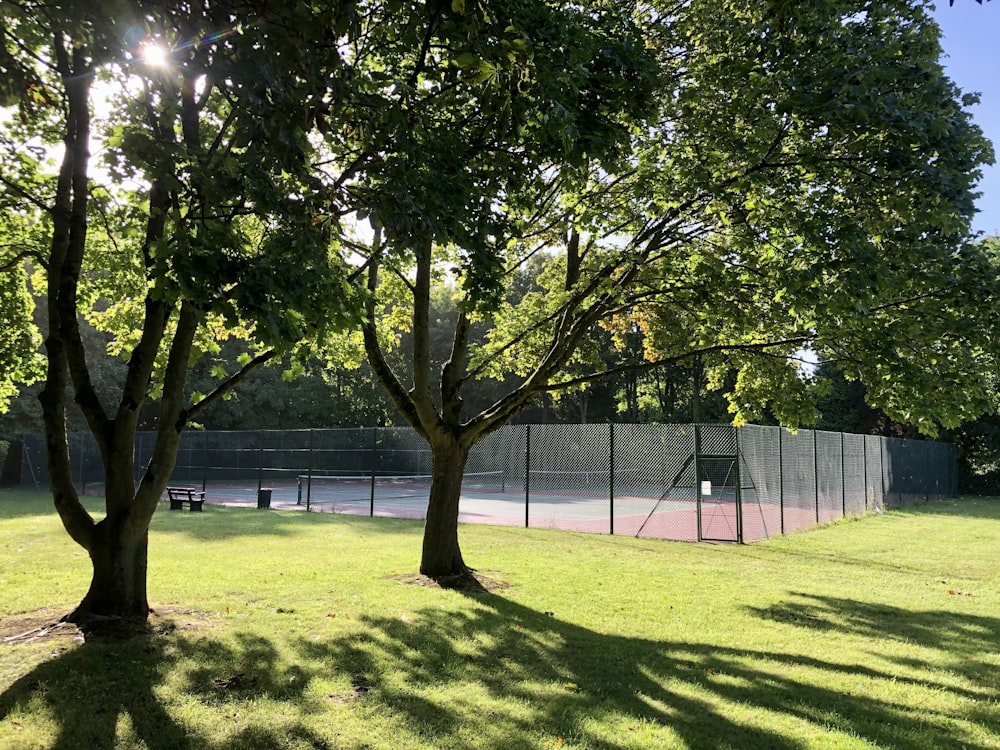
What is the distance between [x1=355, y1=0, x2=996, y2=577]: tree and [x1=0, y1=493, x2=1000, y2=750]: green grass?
2.22m

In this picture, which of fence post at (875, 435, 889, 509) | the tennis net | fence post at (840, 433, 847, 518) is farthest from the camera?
the tennis net

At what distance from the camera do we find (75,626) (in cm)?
635

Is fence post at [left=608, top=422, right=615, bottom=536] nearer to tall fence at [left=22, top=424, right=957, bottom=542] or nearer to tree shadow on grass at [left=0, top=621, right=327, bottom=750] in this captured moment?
tall fence at [left=22, top=424, right=957, bottom=542]

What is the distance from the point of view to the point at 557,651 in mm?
6355

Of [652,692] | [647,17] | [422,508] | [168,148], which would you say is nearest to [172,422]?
[168,148]

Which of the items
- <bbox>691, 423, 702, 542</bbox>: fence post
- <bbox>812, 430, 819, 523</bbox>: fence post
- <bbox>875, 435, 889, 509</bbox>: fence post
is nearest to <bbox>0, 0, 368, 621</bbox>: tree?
<bbox>691, 423, 702, 542</bbox>: fence post

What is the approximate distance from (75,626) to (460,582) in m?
4.50

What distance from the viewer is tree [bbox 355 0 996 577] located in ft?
18.0

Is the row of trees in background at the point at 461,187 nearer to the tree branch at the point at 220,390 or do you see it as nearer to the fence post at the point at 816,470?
the tree branch at the point at 220,390

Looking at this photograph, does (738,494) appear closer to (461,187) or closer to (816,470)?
(816,470)

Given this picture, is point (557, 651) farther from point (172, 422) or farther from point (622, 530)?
point (622, 530)

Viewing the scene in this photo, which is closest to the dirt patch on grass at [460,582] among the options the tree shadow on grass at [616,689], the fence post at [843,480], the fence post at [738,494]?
the tree shadow on grass at [616,689]

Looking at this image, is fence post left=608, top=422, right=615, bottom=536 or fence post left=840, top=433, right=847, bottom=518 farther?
fence post left=840, top=433, right=847, bottom=518

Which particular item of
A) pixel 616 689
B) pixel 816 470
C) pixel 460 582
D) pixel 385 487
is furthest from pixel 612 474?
pixel 385 487
